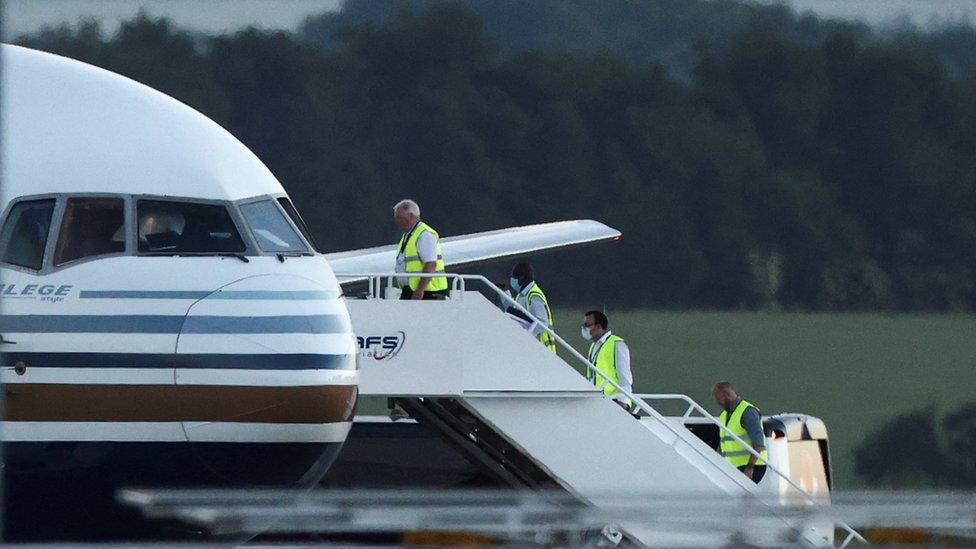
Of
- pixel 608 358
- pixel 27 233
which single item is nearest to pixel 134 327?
pixel 27 233

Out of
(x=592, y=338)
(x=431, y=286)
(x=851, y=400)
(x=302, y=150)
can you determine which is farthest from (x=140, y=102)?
(x=851, y=400)

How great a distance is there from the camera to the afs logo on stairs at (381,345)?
14.1 metres

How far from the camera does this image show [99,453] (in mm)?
10883

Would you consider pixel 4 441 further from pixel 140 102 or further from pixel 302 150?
pixel 302 150

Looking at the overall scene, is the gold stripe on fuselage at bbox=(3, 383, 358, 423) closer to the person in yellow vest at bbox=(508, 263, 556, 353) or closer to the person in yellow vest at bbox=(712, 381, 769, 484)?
the person in yellow vest at bbox=(508, 263, 556, 353)

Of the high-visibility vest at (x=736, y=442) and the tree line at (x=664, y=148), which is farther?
the tree line at (x=664, y=148)

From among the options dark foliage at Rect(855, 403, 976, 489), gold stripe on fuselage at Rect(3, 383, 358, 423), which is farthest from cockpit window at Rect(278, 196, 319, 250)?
dark foliage at Rect(855, 403, 976, 489)

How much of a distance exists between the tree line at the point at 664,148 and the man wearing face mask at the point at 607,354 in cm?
1378

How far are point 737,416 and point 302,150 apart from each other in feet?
57.8

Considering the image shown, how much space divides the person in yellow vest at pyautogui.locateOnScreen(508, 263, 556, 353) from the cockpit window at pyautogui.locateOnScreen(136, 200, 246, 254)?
18.4ft

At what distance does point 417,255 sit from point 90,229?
4337 millimetres

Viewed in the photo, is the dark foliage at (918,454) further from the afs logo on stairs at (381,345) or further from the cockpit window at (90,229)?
the cockpit window at (90,229)

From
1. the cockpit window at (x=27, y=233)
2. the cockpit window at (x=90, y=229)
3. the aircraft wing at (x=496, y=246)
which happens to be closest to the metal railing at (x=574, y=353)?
the cockpit window at (x=90, y=229)

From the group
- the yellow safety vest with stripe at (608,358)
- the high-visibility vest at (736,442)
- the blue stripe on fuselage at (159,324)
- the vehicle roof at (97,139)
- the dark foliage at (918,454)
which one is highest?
the vehicle roof at (97,139)
